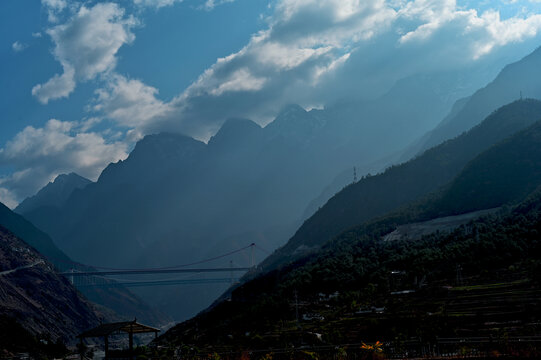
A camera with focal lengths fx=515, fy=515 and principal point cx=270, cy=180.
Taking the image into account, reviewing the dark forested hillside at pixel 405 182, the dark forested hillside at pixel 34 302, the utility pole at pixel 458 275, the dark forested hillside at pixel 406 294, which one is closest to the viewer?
the dark forested hillside at pixel 406 294

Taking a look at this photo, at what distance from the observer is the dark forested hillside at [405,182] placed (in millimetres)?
133625

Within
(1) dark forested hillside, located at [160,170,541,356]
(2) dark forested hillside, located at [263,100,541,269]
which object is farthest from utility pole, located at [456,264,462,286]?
(2) dark forested hillside, located at [263,100,541,269]

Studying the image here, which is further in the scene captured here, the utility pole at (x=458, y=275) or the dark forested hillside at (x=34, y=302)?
the dark forested hillside at (x=34, y=302)

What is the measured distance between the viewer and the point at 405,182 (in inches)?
5482

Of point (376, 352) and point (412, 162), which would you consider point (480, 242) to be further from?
point (412, 162)

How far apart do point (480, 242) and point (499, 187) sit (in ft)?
131

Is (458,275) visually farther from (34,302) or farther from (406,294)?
(34,302)

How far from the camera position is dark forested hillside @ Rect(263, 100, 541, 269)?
5261 inches

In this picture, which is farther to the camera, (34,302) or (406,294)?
(34,302)

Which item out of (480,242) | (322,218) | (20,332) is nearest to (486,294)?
(480,242)

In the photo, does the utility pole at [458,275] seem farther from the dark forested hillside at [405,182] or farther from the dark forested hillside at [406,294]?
the dark forested hillside at [405,182]

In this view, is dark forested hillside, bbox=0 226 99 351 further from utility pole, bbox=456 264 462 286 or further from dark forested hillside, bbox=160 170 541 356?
utility pole, bbox=456 264 462 286

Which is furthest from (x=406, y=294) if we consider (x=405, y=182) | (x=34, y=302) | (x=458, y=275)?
(x=405, y=182)

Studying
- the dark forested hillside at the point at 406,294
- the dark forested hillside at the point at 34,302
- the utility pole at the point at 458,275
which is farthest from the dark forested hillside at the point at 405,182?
the utility pole at the point at 458,275
